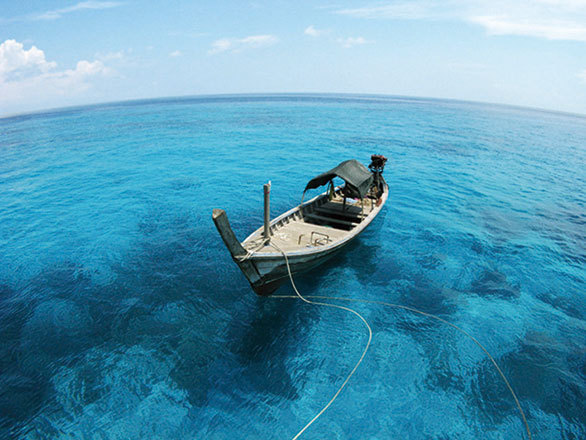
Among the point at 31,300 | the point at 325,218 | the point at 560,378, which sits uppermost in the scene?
the point at 325,218

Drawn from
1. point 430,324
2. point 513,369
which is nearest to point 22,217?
point 430,324

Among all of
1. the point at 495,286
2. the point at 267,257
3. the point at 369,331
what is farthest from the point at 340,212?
the point at 495,286

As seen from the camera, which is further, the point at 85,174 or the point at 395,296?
the point at 85,174

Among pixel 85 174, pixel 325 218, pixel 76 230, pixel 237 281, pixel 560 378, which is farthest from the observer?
pixel 85 174

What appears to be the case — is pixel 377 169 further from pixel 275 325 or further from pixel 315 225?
pixel 275 325

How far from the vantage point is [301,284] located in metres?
13.5

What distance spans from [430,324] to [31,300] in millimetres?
17303

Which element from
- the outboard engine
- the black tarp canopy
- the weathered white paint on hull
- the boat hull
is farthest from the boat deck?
the outboard engine

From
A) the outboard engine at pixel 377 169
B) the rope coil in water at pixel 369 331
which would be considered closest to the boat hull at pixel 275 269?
the rope coil in water at pixel 369 331

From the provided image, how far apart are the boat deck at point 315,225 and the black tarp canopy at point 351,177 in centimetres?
137

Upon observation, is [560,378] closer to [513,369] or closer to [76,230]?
[513,369]

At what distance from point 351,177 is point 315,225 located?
332cm

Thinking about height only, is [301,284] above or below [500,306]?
above

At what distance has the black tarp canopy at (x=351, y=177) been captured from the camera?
15.6 m
